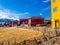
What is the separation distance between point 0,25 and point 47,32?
330 cm

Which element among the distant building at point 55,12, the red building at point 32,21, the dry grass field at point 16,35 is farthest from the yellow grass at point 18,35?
the distant building at point 55,12

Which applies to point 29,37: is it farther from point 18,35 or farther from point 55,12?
point 55,12

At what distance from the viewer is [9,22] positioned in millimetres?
10234

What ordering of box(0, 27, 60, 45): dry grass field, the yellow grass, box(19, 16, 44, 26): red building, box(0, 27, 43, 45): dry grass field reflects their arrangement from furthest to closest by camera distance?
box(19, 16, 44, 26): red building < the yellow grass < box(0, 27, 43, 45): dry grass field < box(0, 27, 60, 45): dry grass field

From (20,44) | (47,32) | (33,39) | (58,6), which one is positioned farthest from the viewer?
(58,6)

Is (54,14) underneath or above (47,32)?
above

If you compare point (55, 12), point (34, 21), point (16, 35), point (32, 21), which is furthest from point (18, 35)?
point (55, 12)

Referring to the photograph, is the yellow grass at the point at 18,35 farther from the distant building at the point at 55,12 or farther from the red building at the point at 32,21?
the distant building at the point at 55,12

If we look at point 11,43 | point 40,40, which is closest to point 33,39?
point 40,40

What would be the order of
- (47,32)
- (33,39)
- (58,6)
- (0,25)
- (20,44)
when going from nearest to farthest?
1. (20,44)
2. (33,39)
3. (47,32)
4. (0,25)
5. (58,6)

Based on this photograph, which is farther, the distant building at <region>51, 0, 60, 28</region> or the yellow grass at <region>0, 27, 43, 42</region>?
the distant building at <region>51, 0, 60, 28</region>

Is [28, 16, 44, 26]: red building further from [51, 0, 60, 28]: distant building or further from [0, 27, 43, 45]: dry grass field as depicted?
[0, 27, 43, 45]: dry grass field

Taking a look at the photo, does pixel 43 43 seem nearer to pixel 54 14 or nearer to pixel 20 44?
pixel 20 44

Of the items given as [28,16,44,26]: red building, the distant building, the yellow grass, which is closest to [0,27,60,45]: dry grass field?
the yellow grass
